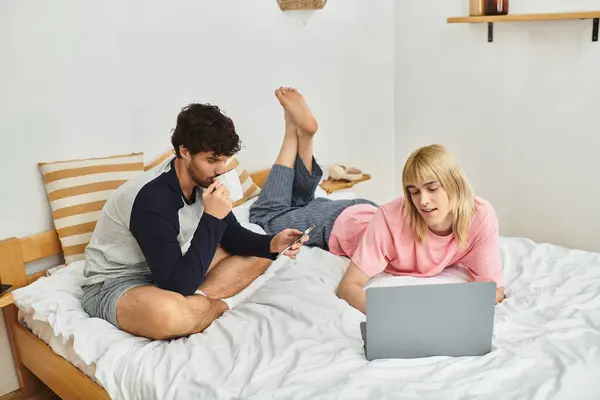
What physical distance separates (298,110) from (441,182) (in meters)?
0.86

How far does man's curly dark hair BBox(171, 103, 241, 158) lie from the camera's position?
1.61 metres

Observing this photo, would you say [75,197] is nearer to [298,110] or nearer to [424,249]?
[298,110]

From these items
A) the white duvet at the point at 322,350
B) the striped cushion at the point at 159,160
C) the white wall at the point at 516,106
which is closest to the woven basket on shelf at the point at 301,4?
the white wall at the point at 516,106

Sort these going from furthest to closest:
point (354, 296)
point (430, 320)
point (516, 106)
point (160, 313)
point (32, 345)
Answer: point (516, 106)
point (32, 345)
point (354, 296)
point (160, 313)
point (430, 320)

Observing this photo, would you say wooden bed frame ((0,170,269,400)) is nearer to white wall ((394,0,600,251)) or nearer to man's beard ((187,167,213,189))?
man's beard ((187,167,213,189))

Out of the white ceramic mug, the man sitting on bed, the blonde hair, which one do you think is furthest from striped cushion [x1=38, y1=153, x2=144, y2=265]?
the blonde hair

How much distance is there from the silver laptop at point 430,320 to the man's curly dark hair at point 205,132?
578 mm

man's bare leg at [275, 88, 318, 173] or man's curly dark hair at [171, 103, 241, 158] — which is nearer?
man's curly dark hair at [171, 103, 241, 158]

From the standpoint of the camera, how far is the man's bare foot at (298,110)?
2342mm

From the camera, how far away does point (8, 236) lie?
1.93 metres

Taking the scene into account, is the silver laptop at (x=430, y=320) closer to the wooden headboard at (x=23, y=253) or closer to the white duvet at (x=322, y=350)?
the white duvet at (x=322, y=350)

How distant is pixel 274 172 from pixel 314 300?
798 millimetres

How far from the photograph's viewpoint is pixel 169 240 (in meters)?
1.60

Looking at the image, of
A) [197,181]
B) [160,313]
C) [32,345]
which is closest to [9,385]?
[32,345]
